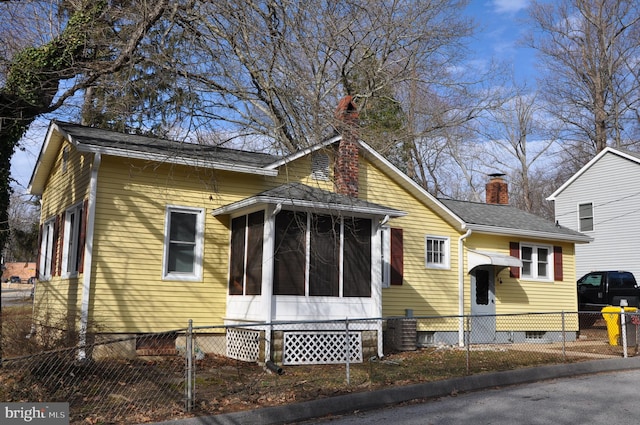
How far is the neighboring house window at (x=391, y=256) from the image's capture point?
15344 millimetres

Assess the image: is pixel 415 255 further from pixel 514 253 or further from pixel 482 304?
pixel 514 253

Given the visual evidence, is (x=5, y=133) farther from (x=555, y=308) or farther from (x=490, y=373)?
(x=555, y=308)

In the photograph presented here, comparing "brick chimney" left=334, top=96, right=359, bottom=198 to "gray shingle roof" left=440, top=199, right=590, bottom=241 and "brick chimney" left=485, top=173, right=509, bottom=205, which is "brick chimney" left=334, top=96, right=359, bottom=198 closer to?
"gray shingle roof" left=440, top=199, right=590, bottom=241

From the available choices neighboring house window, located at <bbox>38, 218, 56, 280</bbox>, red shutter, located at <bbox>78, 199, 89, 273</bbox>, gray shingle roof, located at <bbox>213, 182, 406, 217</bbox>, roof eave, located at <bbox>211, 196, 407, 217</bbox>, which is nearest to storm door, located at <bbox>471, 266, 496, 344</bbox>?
gray shingle roof, located at <bbox>213, 182, 406, 217</bbox>

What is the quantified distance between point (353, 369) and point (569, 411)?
13.7ft

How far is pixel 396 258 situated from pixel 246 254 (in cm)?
459

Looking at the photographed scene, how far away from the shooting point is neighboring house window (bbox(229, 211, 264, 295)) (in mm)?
12273

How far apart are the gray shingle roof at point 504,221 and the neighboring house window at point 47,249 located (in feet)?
34.8

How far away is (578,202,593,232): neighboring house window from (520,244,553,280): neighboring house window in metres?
9.44

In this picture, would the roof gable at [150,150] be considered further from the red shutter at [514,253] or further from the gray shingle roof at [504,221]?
the red shutter at [514,253]

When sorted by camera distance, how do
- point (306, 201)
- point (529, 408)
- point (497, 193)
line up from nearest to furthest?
1. point (529, 408)
2. point (306, 201)
3. point (497, 193)

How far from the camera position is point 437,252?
16.7m

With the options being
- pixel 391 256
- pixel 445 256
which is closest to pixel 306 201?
pixel 391 256

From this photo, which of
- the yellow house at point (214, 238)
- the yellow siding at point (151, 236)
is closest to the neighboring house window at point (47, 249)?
the yellow house at point (214, 238)
